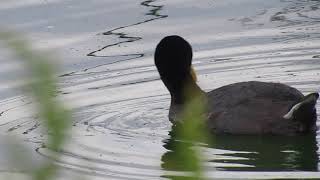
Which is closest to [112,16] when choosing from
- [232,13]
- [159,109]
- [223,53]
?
[232,13]

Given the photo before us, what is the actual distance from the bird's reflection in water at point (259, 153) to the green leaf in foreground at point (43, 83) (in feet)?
15.5

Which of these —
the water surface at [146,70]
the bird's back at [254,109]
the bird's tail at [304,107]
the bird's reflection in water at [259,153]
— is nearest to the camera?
the bird's reflection in water at [259,153]

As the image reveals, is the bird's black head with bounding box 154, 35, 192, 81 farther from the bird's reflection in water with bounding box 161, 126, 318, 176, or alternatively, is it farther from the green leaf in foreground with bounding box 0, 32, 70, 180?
the green leaf in foreground with bounding box 0, 32, 70, 180

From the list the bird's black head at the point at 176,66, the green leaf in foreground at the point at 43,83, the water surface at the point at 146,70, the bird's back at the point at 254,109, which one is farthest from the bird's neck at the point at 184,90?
the green leaf in foreground at the point at 43,83

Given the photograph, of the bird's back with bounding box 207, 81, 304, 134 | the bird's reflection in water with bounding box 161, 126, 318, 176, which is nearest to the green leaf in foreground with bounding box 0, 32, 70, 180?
the bird's reflection in water with bounding box 161, 126, 318, 176

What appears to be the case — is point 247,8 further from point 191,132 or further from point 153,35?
point 191,132

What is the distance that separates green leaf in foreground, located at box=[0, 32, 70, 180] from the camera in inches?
50.1

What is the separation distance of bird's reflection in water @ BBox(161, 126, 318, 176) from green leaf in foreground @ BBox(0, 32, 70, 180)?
4.72 metres

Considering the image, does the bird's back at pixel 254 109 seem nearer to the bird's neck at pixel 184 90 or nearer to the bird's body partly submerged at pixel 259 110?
the bird's body partly submerged at pixel 259 110

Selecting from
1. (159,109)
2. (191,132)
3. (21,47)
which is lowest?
(159,109)

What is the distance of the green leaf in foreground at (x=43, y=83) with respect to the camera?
50.1 inches

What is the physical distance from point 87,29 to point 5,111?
326 cm

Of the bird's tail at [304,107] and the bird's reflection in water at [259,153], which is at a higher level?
the bird's tail at [304,107]

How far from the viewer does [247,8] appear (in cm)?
1242
